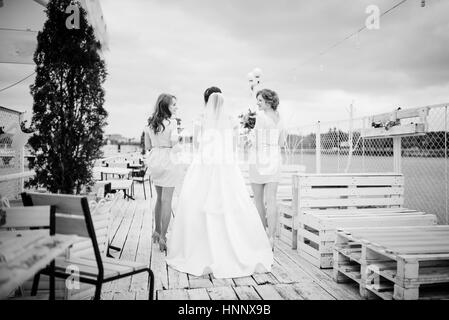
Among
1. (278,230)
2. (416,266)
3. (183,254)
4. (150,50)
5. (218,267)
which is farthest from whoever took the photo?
(150,50)

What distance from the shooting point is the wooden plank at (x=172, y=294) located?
2.65 meters

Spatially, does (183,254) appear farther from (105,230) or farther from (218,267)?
(105,230)

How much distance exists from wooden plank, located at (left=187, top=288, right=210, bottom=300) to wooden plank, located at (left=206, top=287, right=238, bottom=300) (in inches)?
1.4

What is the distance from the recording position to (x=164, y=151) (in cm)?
410

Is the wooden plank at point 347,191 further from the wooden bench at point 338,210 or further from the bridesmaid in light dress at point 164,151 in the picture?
the bridesmaid in light dress at point 164,151

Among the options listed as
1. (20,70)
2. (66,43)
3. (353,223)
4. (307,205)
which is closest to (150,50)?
(20,70)

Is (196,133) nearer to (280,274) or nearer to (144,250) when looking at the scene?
Answer: (144,250)

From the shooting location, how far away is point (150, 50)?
7770 mm

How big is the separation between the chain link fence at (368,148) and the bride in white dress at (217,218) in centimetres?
250

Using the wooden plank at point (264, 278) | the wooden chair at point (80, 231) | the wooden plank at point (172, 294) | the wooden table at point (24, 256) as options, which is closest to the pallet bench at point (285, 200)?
the wooden plank at point (264, 278)

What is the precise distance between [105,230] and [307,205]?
244 cm

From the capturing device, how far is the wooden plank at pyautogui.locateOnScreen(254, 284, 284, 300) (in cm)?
268

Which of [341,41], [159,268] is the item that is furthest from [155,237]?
[341,41]

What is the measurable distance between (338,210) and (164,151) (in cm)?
235
